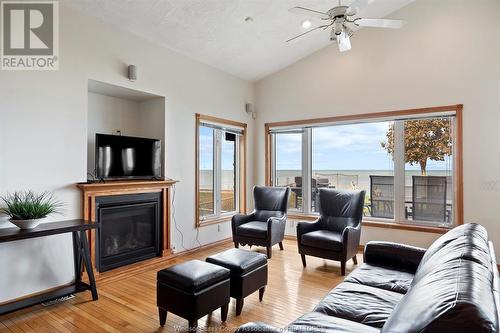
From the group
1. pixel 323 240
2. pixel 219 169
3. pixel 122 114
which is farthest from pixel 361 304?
pixel 122 114

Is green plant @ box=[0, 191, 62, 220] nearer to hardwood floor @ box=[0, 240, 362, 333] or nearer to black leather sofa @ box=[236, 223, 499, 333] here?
hardwood floor @ box=[0, 240, 362, 333]

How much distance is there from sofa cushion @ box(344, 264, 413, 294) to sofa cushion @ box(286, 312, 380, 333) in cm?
65

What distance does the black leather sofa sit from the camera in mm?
941

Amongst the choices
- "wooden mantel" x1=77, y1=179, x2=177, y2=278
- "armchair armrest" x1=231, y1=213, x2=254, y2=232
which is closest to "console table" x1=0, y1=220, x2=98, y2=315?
"wooden mantel" x1=77, y1=179, x2=177, y2=278

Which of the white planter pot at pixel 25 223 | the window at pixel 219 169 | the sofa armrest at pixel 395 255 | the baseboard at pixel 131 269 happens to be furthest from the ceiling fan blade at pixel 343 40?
the baseboard at pixel 131 269

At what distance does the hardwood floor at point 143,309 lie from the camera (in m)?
2.51

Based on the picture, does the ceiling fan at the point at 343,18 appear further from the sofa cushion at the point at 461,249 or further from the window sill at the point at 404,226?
the window sill at the point at 404,226

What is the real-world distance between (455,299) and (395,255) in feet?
5.78

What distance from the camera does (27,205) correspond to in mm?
2725

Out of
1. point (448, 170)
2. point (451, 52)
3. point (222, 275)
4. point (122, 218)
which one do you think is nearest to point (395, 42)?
point (451, 52)

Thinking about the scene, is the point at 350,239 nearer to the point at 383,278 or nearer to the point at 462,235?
the point at 383,278

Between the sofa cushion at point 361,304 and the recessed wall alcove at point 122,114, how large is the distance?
9.96 ft

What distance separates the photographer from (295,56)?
17.5ft

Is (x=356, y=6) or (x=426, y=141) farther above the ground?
(x=356, y=6)
